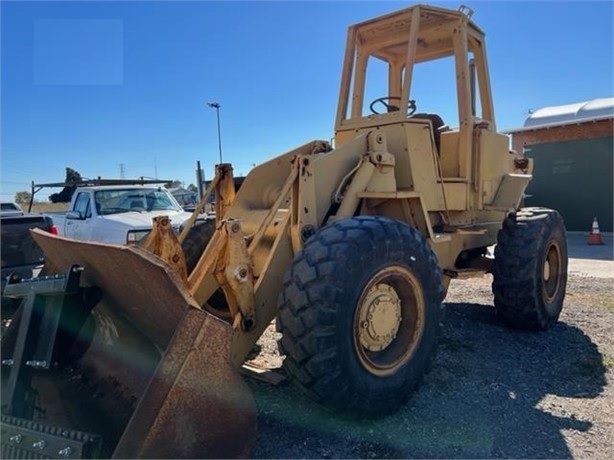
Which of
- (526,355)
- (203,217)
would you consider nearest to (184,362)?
(203,217)

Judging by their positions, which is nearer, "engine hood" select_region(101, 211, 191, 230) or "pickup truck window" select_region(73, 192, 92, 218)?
"engine hood" select_region(101, 211, 191, 230)

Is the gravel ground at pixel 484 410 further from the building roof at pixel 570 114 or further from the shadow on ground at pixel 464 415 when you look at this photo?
the building roof at pixel 570 114

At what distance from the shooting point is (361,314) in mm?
3076

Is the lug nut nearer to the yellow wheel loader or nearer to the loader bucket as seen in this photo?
the yellow wheel loader

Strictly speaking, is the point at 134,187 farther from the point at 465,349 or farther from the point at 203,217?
the point at 465,349

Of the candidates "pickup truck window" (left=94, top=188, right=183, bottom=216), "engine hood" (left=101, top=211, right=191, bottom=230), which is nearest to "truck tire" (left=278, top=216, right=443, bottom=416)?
"engine hood" (left=101, top=211, right=191, bottom=230)

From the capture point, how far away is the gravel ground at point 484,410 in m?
2.88

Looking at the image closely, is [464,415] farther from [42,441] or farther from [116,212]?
[116,212]

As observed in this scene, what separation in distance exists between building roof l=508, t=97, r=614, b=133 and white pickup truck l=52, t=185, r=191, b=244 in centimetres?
1233

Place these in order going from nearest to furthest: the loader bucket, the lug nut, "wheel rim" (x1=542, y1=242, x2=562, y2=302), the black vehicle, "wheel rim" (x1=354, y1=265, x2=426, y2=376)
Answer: the loader bucket < the lug nut < "wheel rim" (x1=354, y1=265, x2=426, y2=376) < "wheel rim" (x1=542, y1=242, x2=562, y2=302) < the black vehicle

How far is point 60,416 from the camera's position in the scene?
8.77 feet

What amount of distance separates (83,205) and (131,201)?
0.95 m

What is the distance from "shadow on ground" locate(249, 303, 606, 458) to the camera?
9.41 feet

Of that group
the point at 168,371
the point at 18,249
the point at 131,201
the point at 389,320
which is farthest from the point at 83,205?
the point at 168,371
